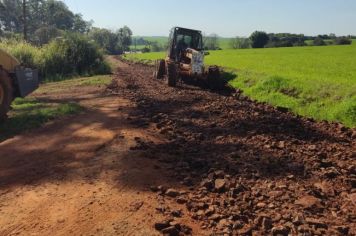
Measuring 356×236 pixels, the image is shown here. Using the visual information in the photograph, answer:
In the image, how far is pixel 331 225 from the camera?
5.01 meters

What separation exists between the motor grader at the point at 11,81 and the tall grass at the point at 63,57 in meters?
14.3

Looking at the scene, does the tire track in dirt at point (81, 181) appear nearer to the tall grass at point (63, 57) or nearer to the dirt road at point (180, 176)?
the dirt road at point (180, 176)

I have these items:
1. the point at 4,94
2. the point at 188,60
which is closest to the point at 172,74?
the point at 188,60

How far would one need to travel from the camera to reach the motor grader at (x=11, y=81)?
1028 centimetres

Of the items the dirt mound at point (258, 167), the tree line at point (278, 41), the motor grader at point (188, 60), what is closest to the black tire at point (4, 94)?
the dirt mound at point (258, 167)

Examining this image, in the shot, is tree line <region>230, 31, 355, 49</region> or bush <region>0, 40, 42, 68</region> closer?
bush <region>0, 40, 42, 68</region>

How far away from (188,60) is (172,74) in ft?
3.65

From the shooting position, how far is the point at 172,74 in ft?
59.6

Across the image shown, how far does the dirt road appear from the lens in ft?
16.4

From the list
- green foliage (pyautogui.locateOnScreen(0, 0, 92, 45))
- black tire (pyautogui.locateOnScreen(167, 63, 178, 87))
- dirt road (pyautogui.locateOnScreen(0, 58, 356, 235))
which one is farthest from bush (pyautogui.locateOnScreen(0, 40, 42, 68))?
green foliage (pyautogui.locateOnScreen(0, 0, 92, 45))

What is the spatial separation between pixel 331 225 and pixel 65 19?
127m

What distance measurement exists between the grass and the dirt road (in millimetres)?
391

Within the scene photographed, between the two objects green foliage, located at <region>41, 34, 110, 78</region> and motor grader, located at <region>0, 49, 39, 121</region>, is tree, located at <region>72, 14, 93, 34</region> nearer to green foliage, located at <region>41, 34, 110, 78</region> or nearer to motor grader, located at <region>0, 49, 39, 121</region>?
green foliage, located at <region>41, 34, 110, 78</region>

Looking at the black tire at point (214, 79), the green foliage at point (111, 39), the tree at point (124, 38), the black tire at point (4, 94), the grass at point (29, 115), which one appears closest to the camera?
the grass at point (29, 115)
